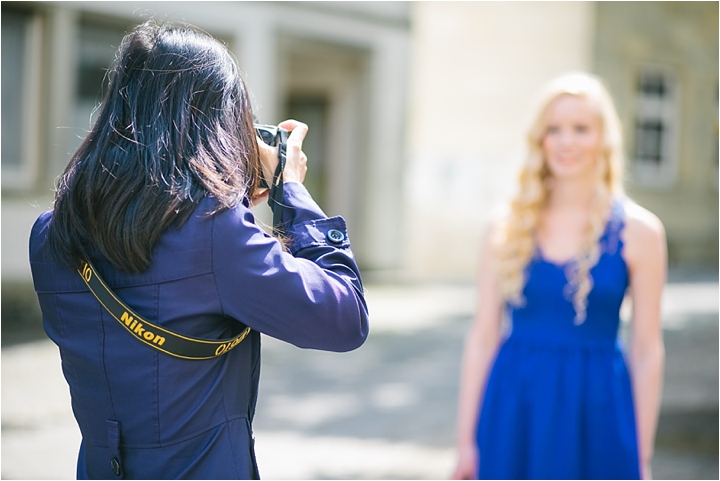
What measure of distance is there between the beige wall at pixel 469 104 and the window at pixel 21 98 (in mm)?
7248

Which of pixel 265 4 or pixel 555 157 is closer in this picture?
pixel 555 157

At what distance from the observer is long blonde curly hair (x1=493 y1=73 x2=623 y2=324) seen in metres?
3.20

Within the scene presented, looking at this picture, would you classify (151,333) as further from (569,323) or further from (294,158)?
(569,323)

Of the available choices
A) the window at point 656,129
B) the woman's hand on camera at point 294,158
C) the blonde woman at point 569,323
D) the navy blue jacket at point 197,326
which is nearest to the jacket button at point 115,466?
the navy blue jacket at point 197,326

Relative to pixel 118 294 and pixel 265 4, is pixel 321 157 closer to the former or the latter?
pixel 265 4

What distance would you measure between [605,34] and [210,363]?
17226mm

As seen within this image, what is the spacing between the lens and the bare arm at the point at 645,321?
3070 millimetres

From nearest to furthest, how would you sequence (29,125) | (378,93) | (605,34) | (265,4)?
(29,125), (265,4), (378,93), (605,34)

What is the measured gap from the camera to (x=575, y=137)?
3420mm

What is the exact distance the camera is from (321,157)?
52.3ft

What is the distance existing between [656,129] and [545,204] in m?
16.8

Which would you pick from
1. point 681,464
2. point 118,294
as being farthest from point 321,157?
point 118,294

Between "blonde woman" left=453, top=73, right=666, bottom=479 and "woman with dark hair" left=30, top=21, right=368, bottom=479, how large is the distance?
1599mm

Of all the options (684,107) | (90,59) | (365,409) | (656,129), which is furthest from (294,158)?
(684,107)
